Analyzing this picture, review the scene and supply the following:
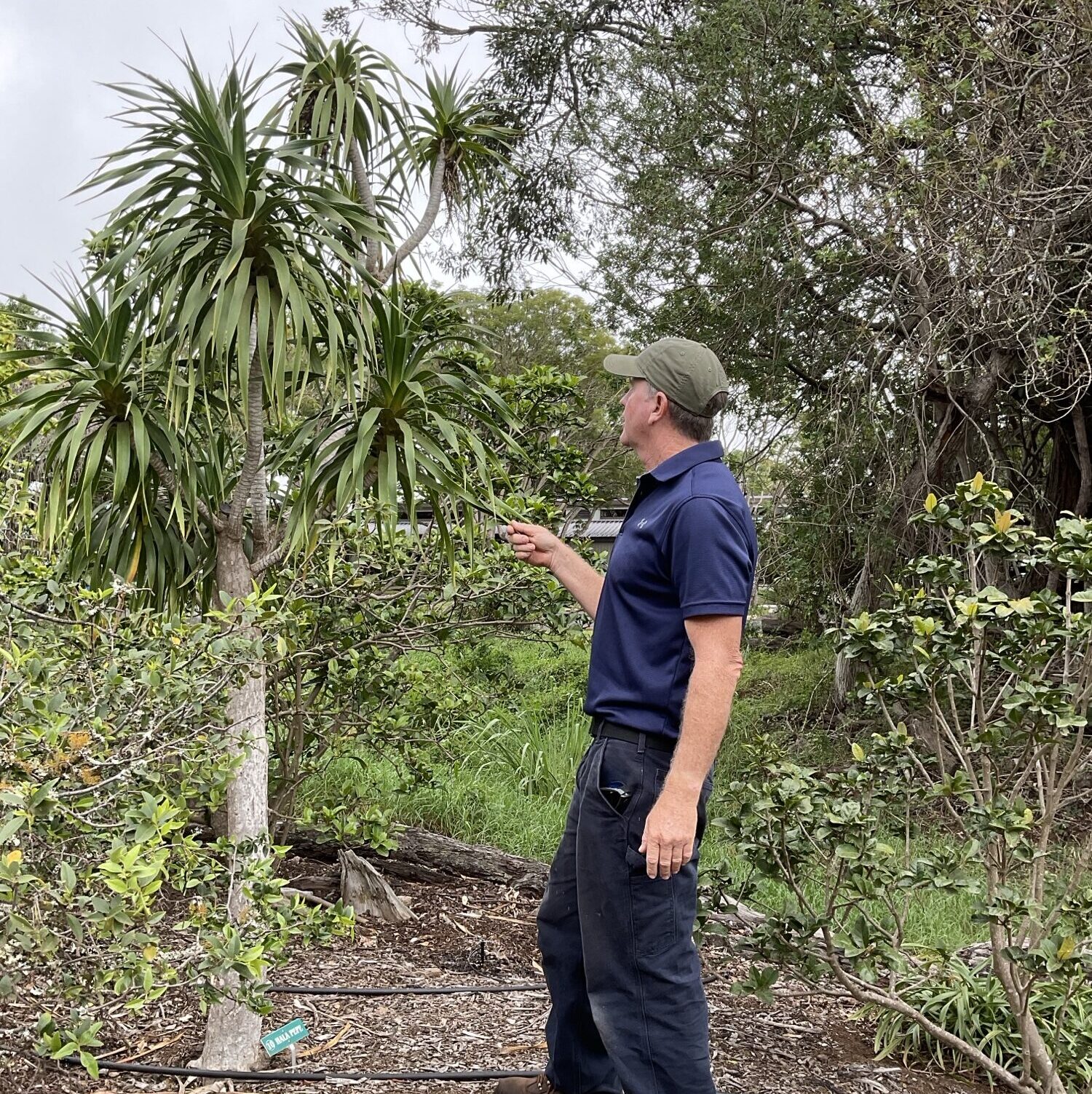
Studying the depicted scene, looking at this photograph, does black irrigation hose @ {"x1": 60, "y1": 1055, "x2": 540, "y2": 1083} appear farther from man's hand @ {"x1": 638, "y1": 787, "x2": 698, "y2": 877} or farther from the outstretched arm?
the outstretched arm

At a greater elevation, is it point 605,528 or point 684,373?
point 605,528

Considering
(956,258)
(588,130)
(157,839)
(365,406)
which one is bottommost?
(157,839)

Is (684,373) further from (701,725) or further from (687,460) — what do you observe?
(701,725)

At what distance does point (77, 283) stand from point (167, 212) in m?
0.42

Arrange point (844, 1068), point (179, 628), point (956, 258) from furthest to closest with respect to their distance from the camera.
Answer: point (956, 258)
point (844, 1068)
point (179, 628)

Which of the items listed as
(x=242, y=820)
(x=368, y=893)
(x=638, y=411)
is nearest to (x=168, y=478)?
(x=242, y=820)

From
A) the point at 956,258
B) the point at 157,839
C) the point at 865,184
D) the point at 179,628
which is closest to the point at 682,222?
the point at 865,184

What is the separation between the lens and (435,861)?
16.2ft

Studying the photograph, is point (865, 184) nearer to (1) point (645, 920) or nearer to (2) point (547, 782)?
(2) point (547, 782)

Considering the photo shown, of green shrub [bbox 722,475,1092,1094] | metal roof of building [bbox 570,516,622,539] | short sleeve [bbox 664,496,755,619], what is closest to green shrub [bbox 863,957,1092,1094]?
green shrub [bbox 722,475,1092,1094]

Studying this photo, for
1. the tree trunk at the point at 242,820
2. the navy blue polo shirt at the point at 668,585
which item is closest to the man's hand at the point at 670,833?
the navy blue polo shirt at the point at 668,585

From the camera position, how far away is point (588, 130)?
27.5 ft

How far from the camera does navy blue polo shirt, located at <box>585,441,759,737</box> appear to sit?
2340 millimetres

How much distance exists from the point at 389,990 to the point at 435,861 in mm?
1211
